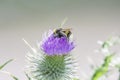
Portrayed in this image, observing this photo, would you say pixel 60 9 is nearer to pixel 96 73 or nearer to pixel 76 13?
pixel 76 13

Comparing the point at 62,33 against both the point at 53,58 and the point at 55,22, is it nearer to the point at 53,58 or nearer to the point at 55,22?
the point at 53,58

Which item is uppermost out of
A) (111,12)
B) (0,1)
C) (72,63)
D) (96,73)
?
(0,1)

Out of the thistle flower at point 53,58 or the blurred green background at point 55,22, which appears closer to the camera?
the thistle flower at point 53,58

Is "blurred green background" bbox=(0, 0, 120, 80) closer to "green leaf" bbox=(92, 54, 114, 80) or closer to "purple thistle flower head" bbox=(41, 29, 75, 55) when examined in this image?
"purple thistle flower head" bbox=(41, 29, 75, 55)

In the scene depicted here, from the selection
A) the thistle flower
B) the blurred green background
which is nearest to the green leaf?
the thistle flower

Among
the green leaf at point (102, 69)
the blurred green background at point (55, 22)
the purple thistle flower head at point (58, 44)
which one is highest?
the blurred green background at point (55, 22)

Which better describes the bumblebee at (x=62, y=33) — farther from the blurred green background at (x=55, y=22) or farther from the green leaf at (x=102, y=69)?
the blurred green background at (x=55, y=22)

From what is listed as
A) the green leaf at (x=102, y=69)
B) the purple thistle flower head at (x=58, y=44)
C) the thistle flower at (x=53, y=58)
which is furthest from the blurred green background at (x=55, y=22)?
the green leaf at (x=102, y=69)

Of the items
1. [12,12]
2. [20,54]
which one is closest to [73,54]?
[20,54]
